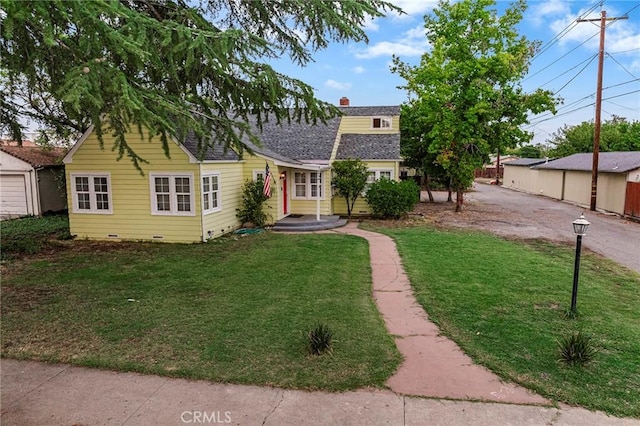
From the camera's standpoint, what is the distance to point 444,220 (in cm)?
1906

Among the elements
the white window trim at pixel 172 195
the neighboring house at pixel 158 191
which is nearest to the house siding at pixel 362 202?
the neighboring house at pixel 158 191

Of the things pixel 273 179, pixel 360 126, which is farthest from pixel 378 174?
pixel 273 179

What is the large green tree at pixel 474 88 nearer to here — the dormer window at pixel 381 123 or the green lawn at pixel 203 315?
the dormer window at pixel 381 123

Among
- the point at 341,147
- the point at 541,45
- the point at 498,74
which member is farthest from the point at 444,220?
the point at 541,45

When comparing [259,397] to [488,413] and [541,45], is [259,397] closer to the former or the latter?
[488,413]

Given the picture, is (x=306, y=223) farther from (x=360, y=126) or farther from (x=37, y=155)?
(x=37, y=155)

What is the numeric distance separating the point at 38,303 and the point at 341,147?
16.3 m

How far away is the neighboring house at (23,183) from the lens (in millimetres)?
19359

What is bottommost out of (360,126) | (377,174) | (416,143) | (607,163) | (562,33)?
(377,174)

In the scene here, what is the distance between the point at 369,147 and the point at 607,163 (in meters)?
14.8

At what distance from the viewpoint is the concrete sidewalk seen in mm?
3863

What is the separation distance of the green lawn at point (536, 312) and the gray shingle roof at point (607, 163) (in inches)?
501

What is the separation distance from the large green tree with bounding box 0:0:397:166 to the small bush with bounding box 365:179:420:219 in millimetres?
10463

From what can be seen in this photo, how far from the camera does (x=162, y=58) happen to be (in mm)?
6238
